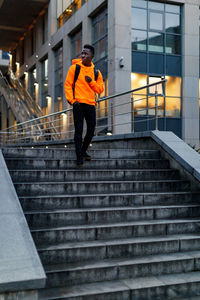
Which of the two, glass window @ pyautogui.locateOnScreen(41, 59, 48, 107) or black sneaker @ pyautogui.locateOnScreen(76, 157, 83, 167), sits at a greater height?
glass window @ pyautogui.locateOnScreen(41, 59, 48, 107)

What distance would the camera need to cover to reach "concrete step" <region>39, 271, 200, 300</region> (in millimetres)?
4055

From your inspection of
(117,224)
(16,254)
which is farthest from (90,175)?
(16,254)

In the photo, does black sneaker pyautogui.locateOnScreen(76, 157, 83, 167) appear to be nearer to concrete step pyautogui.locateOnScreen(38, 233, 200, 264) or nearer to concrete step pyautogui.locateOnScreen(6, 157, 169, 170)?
concrete step pyautogui.locateOnScreen(6, 157, 169, 170)

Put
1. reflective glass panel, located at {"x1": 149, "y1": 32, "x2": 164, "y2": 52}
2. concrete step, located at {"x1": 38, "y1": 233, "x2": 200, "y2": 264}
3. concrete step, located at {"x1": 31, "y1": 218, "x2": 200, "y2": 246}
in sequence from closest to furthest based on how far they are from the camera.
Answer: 1. concrete step, located at {"x1": 38, "y1": 233, "x2": 200, "y2": 264}
2. concrete step, located at {"x1": 31, "y1": 218, "x2": 200, "y2": 246}
3. reflective glass panel, located at {"x1": 149, "y1": 32, "x2": 164, "y2": 52}

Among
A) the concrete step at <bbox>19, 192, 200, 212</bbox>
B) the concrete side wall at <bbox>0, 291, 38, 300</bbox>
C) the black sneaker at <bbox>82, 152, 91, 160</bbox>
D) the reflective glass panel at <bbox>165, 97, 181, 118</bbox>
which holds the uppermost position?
the reflective glass panel at <bbox>165, 97, 181, 118</bbox>

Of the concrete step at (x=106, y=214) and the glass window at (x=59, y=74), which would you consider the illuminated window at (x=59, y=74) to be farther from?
the concrete step at (x=106, y=214)

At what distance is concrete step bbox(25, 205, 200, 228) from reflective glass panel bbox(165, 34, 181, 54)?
17.2m

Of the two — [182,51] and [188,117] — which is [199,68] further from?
[188,117]

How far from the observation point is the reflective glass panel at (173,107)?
21.5 metres

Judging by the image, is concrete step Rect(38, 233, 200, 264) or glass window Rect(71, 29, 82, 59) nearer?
concrete step Rect(38, 233, 200, 264)

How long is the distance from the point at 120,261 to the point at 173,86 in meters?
18.2

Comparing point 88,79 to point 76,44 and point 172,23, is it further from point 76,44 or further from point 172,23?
point 76,44

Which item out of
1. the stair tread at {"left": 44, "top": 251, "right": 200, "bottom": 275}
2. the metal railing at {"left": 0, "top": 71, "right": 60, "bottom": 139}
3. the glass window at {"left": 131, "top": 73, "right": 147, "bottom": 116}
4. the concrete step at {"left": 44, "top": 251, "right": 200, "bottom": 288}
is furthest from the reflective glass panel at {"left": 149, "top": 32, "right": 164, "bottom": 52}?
the concrete step at {"left": 44, "top": 251, "right": 200, "bottom": 288}

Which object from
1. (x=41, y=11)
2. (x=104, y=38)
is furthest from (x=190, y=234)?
(x=41, y=11)
